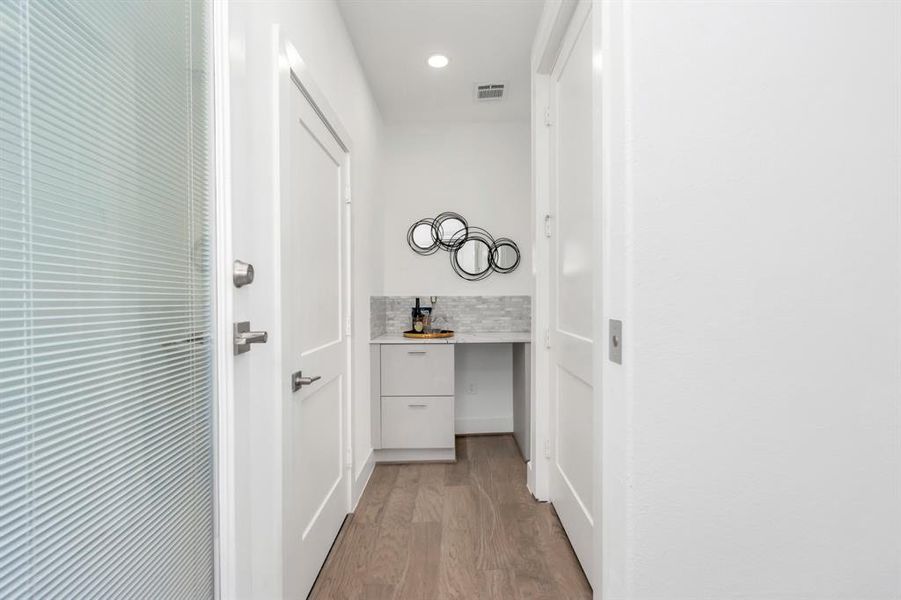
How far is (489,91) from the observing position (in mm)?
3316

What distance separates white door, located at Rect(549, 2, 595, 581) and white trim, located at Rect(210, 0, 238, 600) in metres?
1.20

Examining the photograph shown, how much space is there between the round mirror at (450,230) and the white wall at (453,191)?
0.06 metres

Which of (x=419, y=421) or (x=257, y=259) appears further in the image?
(x=419, y=421)

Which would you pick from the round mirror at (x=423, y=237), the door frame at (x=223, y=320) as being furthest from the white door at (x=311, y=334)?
the round mirror at (x=423, y=237)

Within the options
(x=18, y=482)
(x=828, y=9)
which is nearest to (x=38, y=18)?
(x=18, y=482)

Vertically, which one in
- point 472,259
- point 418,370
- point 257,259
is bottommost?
point 418,370

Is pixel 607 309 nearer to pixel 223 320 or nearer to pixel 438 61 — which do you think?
pixel 223 320

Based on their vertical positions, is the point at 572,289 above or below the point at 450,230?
below

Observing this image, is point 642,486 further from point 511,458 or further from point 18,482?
point 511,458

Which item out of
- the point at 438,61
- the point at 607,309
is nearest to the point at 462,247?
the point at 438,61

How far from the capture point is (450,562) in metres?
1.98

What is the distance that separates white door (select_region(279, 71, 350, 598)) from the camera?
1532 mm

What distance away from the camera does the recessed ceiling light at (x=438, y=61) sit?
2.83 m

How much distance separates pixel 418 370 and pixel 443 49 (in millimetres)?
1922
